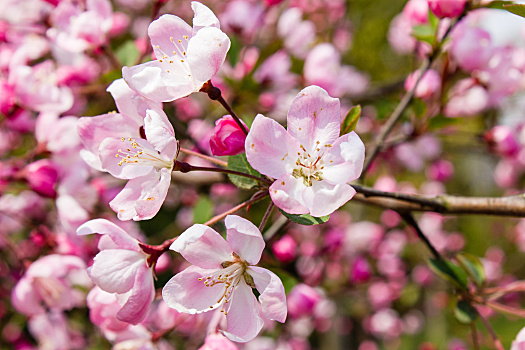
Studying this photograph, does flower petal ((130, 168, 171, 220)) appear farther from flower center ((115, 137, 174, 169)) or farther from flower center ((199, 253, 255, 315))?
flower center ((199, 253, 255, 315))

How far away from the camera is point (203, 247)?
2.10ft

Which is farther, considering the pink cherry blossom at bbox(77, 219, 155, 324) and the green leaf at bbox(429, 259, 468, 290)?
the green leaf at bbox(429, 259, 468, 290)

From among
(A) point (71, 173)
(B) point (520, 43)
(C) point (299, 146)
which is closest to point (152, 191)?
(C) point (299, 146)

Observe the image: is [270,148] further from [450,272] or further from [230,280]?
[450,272]

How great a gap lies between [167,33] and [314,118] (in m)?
0.32

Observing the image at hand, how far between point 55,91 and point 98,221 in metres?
0.66

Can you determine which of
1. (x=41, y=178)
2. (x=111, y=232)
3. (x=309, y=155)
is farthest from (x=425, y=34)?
(x=41, y=178)

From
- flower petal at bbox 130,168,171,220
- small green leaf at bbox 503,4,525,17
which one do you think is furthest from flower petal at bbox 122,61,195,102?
small green leaf at bbox 503,4,525,17

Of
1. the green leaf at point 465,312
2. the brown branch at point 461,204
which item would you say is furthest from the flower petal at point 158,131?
the green leaf at point 465,312

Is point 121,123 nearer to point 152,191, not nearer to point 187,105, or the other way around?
point 152,191

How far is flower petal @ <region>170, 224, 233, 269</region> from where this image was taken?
0.61 metres

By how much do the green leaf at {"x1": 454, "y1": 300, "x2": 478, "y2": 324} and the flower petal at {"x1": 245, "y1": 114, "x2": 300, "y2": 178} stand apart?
1.88 feet

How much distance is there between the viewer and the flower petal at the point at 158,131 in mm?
615

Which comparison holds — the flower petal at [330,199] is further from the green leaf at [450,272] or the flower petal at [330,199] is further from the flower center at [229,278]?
the green leaf at [450,272]
